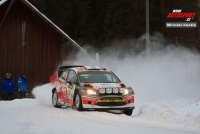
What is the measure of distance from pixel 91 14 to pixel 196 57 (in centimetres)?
3451

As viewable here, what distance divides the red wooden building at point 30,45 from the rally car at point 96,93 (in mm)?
12707

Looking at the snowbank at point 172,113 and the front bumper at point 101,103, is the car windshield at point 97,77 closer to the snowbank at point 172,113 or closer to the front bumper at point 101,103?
the front bumper at point 101,103

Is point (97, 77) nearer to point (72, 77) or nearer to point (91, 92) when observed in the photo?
point (72, 77)

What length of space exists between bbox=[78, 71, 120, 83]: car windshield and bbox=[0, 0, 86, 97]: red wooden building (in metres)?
12.5

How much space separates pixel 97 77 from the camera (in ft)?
63.5

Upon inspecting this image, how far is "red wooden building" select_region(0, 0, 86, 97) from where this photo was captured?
3219cm

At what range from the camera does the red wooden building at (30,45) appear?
32188 millimetres

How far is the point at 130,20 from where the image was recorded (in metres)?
62.1

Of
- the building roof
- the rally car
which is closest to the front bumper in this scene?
the rally car

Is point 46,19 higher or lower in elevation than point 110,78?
higher

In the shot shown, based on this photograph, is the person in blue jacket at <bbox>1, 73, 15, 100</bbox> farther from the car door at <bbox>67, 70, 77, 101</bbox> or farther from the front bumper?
the front bumper

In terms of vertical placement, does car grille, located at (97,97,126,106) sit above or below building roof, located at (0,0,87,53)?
below

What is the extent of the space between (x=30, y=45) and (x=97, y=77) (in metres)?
14.4

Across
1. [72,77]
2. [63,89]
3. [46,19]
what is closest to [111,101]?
[72,77]
